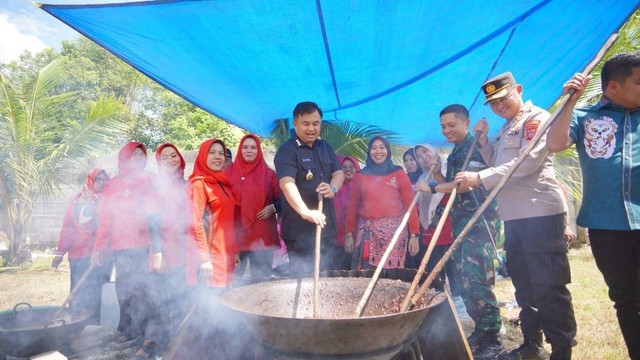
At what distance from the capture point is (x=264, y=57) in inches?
124

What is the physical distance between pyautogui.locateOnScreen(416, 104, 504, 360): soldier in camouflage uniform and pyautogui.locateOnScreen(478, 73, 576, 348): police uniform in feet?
1.00

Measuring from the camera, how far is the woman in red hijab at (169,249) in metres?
3.33

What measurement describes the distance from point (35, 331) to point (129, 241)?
38.7 inches

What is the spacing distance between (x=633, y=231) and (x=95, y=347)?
3.91m

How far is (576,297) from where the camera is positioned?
4.66m

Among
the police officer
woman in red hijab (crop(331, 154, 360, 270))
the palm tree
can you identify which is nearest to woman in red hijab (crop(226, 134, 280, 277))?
woman in red hijab (crop(331, 154, 360, 270))

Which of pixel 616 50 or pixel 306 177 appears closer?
pixel 306 177

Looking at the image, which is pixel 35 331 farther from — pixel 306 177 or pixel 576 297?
pixel 576 297

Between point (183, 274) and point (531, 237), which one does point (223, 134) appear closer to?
point (183, 274)

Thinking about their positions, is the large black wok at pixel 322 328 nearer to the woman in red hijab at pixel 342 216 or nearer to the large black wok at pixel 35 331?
the woman in red hijab at pixel 342 216

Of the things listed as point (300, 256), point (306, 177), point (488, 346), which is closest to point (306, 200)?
point (306, 177)

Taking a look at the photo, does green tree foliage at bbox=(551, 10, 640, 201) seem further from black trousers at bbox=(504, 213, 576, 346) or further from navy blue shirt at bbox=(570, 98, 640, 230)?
black trousers at bbox=(504, 213, 576, 346)

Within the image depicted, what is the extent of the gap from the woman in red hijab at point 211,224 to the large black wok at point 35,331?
0.95 m

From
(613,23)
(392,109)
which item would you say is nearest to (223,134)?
(392,109)
